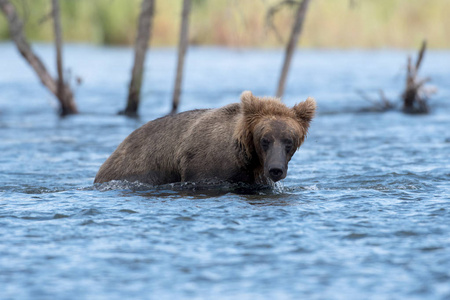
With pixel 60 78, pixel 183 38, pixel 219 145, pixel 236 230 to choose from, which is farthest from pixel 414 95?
pixel 236 230

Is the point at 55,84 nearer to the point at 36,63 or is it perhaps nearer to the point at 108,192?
the point at 36,63

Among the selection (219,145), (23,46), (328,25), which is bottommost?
(219,145)

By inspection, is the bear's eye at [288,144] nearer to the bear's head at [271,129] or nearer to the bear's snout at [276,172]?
the bear's head at [271,129]

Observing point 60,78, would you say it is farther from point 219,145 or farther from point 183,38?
point 219,145

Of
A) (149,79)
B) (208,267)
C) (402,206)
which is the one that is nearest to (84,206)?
(208,267)

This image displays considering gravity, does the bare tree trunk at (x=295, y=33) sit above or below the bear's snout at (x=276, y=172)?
above

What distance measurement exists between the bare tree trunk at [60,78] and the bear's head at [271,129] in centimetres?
1077

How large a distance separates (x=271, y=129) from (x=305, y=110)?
600 mm

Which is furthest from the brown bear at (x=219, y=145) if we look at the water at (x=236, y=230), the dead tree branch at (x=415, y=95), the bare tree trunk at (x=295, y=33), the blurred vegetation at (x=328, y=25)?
the blurred vegetation at (x=328, y=25)

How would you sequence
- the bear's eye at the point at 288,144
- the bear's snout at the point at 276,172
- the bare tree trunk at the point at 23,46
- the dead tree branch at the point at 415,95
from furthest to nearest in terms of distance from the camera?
the dead tree branch at the point at 415,95 → the bare tree trunk at the point at 23,46 → the bear's eye at the point at 288,144 → the bear's snout at the point at 276,172

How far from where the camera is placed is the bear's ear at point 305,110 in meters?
7.82

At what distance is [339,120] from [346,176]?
9019 mm

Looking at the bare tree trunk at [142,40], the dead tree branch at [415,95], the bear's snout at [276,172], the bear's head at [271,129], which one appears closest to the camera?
the bear's snout at [276,172]

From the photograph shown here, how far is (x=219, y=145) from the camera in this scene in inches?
310
